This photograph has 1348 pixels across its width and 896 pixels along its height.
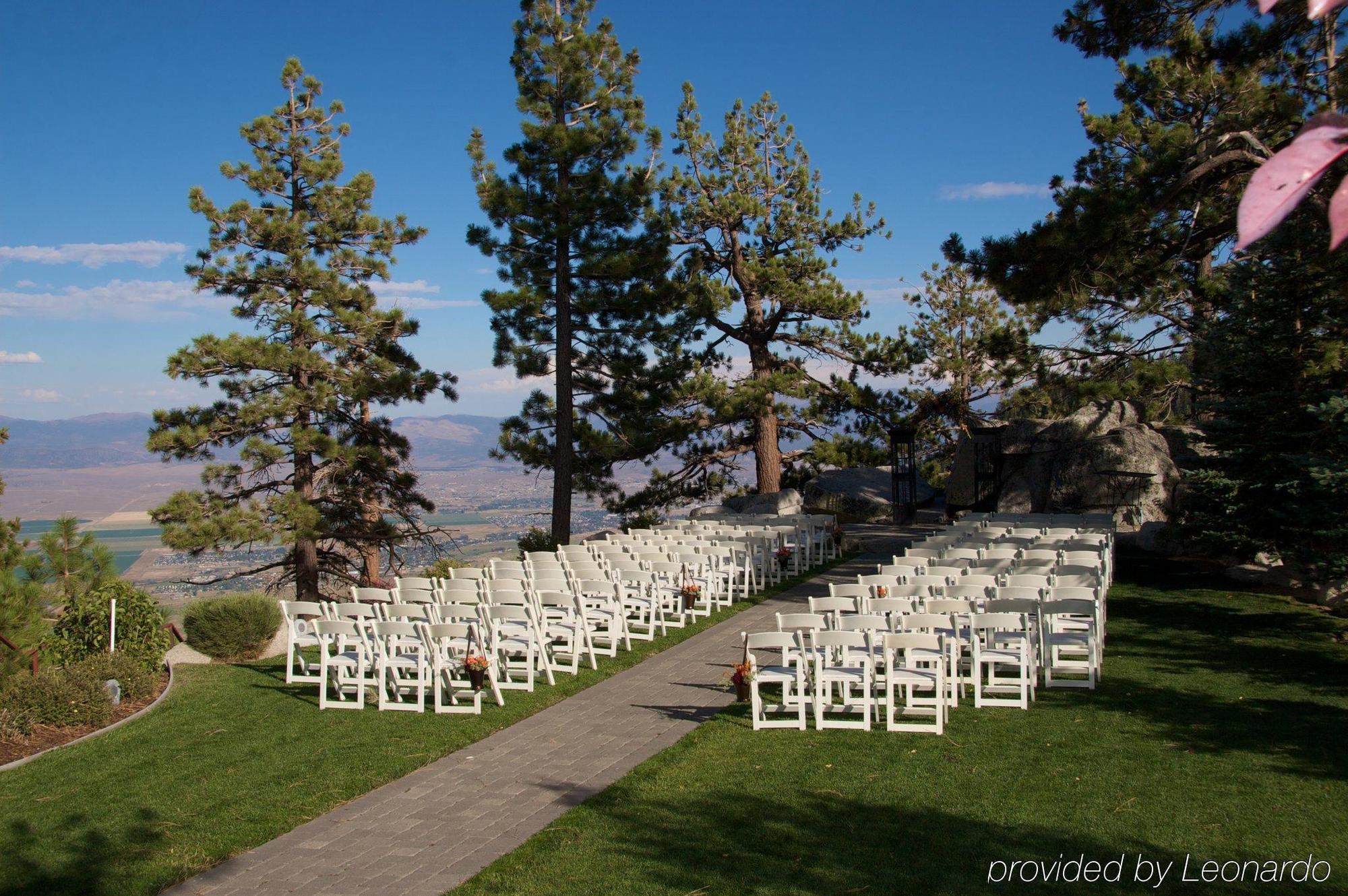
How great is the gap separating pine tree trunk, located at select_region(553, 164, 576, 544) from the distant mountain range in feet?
63.6

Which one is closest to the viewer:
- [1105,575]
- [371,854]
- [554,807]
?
[371,854]

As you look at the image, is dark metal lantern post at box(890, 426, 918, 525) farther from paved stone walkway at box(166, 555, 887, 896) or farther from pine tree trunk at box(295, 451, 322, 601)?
paved stone walkway at box(166, 555, 887, 896)

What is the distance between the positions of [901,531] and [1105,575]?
38.9 feet

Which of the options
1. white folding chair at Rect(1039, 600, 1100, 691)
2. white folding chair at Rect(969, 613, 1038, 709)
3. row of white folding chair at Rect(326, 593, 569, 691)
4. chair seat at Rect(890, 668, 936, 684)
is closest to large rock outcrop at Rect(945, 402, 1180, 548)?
white folding chair at Rect(1039, 600, 1100, 691)

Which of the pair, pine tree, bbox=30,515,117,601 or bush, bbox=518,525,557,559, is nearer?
pine tree, bbox=30,515,117,601

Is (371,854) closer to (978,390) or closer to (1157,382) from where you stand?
(1157,382)

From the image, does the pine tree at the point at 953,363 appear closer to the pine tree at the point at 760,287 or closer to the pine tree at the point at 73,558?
the pine tree at the point at 760,287

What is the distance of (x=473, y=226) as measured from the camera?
22.7m

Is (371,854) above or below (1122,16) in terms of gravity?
below

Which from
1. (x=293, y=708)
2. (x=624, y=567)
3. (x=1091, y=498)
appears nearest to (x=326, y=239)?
(x=624, y=567)

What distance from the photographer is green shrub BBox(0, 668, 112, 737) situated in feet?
29.4

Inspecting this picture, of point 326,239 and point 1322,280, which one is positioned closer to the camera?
point 1322,280

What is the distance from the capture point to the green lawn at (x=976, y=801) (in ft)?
16.8

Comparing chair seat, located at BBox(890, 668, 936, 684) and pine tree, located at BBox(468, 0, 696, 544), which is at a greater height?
pine tree, located at BBox(468, 0, 696, 544)
